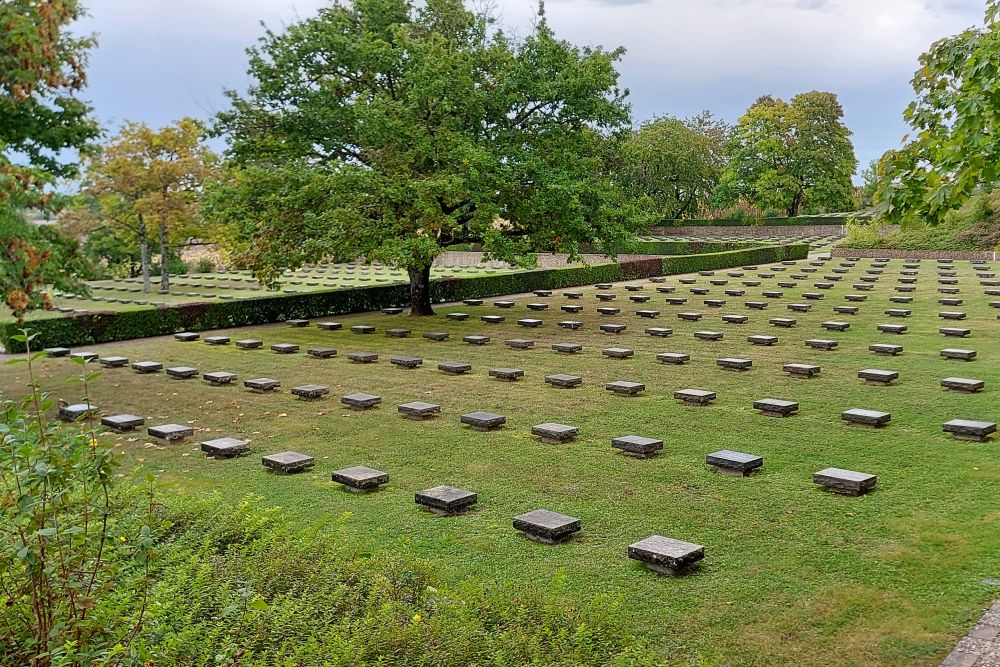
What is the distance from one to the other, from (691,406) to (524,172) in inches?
386

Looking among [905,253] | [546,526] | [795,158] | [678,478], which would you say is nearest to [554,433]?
[678,478]

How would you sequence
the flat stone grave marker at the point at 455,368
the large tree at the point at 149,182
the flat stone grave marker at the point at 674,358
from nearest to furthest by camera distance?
the flat stone grave marker at the point at 455,368 → the flat stone grave marker at the point at 674,358 → the large tree at the point at 149,182

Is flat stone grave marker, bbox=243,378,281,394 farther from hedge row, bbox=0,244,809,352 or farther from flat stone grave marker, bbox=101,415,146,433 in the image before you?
hedge row, bbox=0,244,809,352

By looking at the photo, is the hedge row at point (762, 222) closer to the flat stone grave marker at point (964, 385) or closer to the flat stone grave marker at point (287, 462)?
the flat stone grave marker at point (964, 385)

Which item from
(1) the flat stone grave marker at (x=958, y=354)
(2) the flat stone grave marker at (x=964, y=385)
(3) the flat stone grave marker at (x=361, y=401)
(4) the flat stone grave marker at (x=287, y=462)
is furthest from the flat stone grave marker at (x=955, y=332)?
(4) the flat stone grave marker at (x=287, y=462)

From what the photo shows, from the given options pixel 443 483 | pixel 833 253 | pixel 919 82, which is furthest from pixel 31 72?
pixel 833 253

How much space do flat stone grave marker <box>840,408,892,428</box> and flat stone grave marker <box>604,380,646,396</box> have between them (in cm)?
327

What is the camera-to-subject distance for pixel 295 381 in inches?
609

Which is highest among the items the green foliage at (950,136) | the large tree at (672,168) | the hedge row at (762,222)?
the large tree at (672,168)

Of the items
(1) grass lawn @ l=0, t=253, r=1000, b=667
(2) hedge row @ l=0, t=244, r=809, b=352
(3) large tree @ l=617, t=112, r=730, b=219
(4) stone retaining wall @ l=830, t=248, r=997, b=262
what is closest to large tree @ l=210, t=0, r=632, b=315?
(2) hedge row @ l=0, t=244, r=809, b=352

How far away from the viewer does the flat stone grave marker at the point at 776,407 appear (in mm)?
11914

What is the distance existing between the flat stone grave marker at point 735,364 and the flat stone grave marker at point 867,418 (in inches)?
156

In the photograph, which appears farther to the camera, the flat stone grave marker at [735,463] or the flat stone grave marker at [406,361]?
the flat stone grave marker at [406,361]

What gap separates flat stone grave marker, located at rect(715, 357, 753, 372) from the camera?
15.4 m
